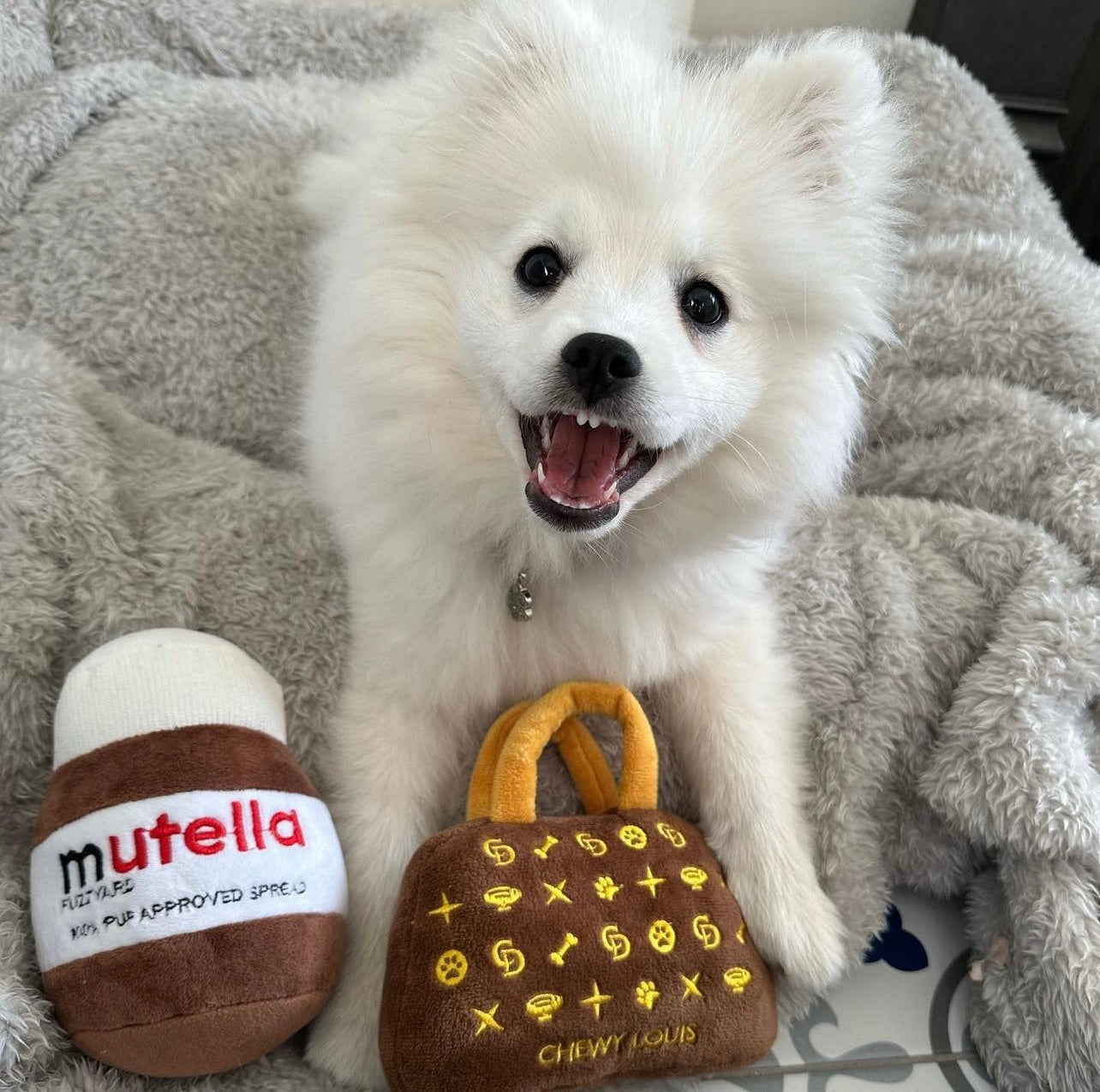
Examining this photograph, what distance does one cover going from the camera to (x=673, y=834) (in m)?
1.50

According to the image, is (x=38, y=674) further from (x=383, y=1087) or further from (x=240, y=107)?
(x=240, y=107)

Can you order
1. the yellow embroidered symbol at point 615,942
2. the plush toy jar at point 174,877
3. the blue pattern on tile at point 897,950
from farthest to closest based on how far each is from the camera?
the blue pattern on tile at point 897,950
the yellow embroidered symbol at point 615,942
the plush toy jar at point 174,877

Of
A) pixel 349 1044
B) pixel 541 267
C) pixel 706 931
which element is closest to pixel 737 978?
pixel 706 931

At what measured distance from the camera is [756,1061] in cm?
149

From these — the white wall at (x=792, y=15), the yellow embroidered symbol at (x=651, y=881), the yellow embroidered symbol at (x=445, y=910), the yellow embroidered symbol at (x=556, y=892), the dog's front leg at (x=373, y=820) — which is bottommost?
the dog's front leg at (x=373, y=820)

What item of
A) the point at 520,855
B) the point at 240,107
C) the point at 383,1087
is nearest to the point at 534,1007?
the point at 520,855

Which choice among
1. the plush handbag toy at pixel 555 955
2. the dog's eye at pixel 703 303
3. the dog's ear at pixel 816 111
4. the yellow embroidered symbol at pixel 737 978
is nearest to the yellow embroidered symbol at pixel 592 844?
the plush handbag toy at pixel 555 955

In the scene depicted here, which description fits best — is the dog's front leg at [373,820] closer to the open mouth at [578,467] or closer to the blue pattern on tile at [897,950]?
the open mouth at [578,467]

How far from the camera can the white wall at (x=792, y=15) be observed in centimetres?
331

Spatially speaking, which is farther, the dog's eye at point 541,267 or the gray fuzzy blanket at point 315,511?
the gray fuzzy blanket at point 315,511

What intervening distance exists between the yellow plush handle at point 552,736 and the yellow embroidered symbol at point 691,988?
0.27 meters

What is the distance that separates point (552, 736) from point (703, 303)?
0.70m

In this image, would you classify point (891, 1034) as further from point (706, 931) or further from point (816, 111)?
point (816, 111)

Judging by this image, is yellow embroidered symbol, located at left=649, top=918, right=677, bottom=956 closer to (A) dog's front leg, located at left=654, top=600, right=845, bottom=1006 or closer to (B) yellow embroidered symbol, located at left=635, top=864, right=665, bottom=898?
(B) yellow embroidered symbol, located at left=635, top=864, right=665, bottom=898
